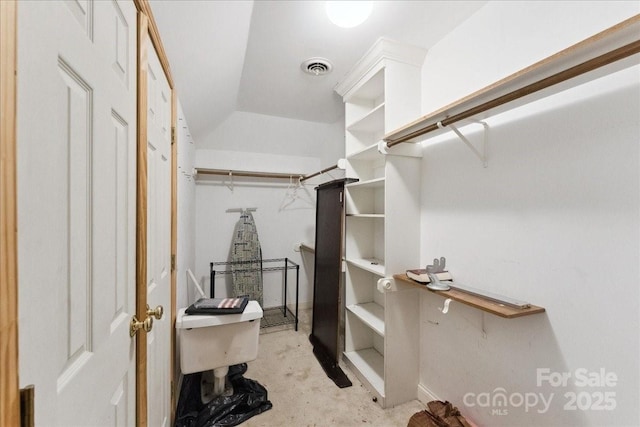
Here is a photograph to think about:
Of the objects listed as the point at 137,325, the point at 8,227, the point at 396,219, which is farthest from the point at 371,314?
the point at 8,227

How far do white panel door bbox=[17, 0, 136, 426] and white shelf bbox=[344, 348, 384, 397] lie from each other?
1.59 meters

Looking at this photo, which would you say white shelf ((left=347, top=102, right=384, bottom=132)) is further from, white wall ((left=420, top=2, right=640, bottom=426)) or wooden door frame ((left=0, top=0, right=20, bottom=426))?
wooden door frame ((left=0, top=0, right=20, bottom=426))

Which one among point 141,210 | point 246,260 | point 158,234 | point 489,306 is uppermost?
point 141,210

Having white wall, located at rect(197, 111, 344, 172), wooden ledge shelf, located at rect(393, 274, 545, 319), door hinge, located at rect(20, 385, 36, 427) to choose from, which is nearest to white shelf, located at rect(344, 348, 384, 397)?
wooden ledge shelf, located at rect(393, 274, 545, 319)

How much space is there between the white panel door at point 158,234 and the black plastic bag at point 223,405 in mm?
198

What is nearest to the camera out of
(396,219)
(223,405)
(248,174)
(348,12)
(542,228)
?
(542,228)

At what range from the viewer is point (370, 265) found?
209 cm

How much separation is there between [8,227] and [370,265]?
6.40 feet

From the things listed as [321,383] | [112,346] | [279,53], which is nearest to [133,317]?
[112,346]

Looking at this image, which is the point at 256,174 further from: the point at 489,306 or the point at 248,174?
the point at 489,306

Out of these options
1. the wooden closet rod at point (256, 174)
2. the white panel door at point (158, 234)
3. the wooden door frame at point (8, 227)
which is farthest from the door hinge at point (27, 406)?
the wooden closet rod at point (256, 174)

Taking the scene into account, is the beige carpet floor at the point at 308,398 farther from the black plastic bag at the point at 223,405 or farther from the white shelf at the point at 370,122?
the white shelf at the point at 370,122

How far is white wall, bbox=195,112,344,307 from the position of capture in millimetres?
3102

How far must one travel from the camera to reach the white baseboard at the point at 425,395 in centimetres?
181
